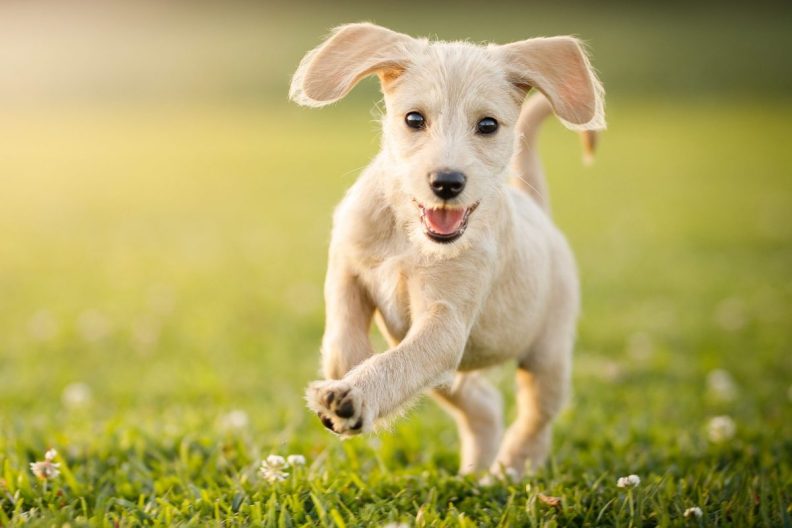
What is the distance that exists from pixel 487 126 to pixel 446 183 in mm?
425

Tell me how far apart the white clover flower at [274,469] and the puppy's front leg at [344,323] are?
1.47ft

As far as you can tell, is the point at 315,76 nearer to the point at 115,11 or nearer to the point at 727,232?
the point at 727,232

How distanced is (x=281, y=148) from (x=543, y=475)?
1598 cm

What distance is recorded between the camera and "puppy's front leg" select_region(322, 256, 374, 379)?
11.9 feet

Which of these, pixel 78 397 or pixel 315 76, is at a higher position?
pixel 315 76

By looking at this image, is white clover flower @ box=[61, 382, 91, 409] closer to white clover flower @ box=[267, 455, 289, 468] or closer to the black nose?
white clover flower @ box=[267, 455, 289, 468]

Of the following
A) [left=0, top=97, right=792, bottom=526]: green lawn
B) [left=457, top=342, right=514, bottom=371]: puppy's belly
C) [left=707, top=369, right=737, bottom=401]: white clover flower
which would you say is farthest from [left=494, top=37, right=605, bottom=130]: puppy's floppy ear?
[left=707, top=369, right=737, bottom=401]: white clover flower

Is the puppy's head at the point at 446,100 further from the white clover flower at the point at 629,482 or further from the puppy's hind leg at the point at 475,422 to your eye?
the puppy's hind leg at the point at 475,422

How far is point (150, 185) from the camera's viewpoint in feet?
50.0

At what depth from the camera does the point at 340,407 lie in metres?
3.09

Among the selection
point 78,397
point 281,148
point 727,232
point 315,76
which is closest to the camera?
point 315,76

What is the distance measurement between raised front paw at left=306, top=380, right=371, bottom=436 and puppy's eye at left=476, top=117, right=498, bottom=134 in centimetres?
111

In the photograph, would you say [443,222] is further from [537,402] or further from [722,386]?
[722,386]

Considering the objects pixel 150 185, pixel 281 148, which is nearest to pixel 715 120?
pixel 281 148
